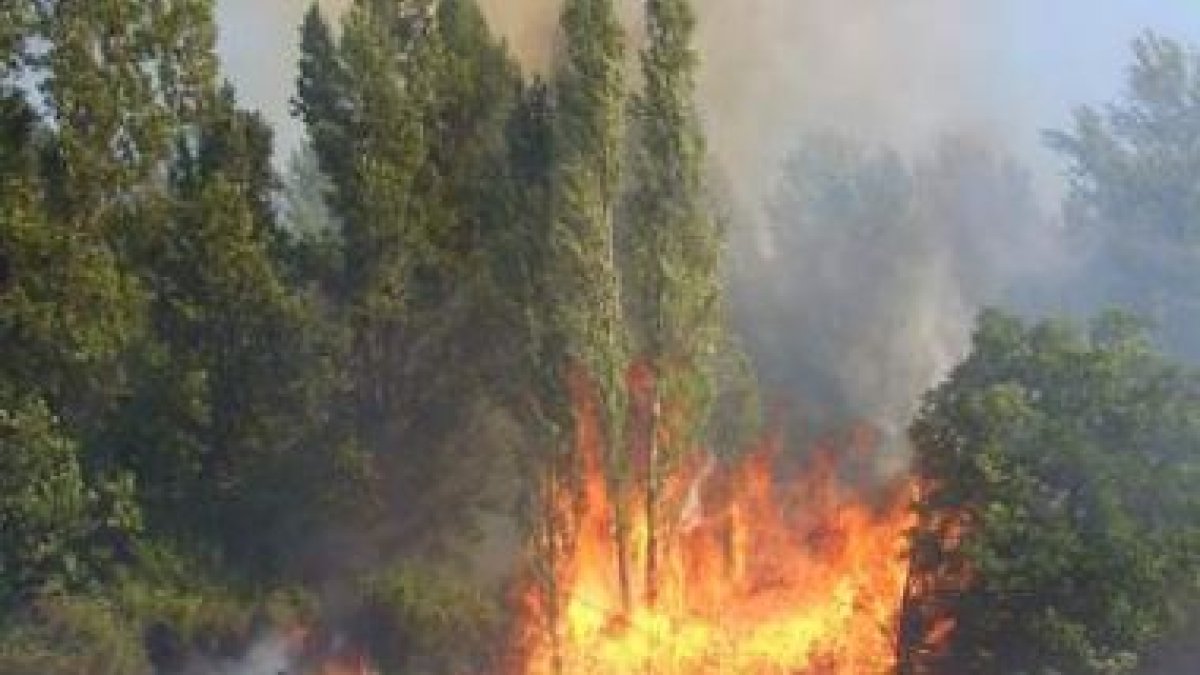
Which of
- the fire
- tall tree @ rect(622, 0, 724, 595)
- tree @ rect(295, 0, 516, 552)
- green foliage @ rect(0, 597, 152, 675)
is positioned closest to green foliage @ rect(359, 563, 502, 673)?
the fire

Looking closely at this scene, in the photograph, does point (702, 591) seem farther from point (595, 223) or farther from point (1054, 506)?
point (1054, 506)

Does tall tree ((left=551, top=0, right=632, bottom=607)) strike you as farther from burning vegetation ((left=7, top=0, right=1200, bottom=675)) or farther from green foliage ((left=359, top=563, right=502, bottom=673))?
green foliage ((left=359, top=563, right=502, bottom=673))

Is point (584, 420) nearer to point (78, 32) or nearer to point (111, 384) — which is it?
point (111, 384)

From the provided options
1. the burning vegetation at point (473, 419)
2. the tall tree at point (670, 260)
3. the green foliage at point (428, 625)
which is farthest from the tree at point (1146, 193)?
the green foliage at point (428, 625)

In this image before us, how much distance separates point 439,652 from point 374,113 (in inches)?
467

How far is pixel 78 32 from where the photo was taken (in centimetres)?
3422

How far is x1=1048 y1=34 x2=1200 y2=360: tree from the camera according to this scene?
58.9m

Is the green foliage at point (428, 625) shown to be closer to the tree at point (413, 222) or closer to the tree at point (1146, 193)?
the tree at point (413, 222)

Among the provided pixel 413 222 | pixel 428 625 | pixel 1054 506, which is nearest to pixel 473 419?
pixel 413 222

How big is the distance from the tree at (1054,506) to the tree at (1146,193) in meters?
23.6

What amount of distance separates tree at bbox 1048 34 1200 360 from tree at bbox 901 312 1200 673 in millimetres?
23605

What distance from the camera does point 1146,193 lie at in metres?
62.0

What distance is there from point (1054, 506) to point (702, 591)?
9744mm

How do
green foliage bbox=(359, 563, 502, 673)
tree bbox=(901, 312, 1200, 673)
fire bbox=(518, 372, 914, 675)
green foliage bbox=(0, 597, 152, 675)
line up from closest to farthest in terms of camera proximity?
tree bbox=(901, 312, 1200, 673), green foliage bbox=(0, 597, 152, 675), green foliage bbox=(359, 563, 502, 673), fire bbox=(518, 372, 914, 675)
